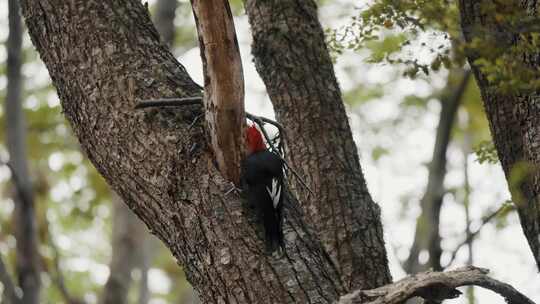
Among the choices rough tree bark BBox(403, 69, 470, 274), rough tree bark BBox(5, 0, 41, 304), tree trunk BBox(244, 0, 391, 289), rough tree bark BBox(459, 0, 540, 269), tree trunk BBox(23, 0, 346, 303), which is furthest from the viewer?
rough tree bark BBox(403, 69, 470, 274)

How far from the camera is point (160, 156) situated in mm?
3762

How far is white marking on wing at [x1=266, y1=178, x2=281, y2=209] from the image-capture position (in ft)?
12.2

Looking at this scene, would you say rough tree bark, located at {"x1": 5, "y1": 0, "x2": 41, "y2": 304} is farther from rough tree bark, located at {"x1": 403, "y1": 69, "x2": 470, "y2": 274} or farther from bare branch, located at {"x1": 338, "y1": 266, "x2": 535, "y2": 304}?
rough tree bark, located at {"x1": 403, "y1": 69, "x2": 470, "y2": 274}

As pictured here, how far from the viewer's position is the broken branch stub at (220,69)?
357cm

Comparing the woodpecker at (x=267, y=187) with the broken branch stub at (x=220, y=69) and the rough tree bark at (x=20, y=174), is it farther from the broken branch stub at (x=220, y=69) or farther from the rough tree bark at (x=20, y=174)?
the rough tree bark at (x=20, y=174)

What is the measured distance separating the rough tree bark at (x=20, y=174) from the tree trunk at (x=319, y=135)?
205cm

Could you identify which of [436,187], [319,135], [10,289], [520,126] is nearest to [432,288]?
[520,126]

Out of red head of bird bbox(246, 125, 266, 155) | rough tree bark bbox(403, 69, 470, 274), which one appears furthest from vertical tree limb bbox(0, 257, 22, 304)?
rough tree bark bbox(403, 69, 470, 274)

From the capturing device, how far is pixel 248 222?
3639 mm

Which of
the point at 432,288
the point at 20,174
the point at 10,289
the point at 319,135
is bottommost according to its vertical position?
the point at 432,288

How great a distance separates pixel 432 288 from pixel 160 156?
1.34 m

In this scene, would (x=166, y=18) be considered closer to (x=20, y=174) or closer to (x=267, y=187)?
(x=20, y=174)

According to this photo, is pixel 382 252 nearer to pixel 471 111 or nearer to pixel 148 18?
pixel 148 18

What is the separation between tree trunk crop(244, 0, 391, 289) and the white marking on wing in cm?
108
